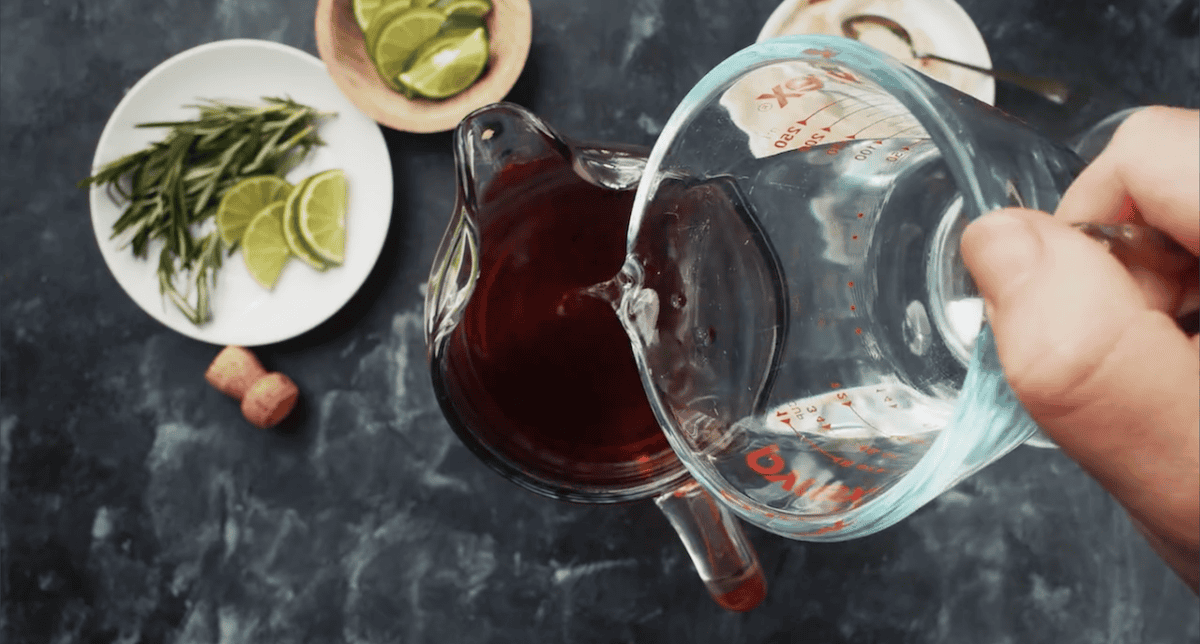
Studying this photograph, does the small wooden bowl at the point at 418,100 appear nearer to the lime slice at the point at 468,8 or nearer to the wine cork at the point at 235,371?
the lime slice at the point at 468,8

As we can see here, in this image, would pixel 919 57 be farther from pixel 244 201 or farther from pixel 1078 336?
pixel 244 201

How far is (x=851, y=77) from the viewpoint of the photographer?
1.77ft

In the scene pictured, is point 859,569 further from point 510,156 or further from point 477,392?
Result: point 510,156

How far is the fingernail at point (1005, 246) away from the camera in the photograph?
411 millimetres

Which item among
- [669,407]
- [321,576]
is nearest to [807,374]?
[669,407]

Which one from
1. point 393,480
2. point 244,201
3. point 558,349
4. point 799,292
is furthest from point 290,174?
point 799,292

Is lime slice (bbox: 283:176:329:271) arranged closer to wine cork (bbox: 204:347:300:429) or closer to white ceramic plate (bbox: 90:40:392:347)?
white ceramic plate (bbox: 90:40:392:347)

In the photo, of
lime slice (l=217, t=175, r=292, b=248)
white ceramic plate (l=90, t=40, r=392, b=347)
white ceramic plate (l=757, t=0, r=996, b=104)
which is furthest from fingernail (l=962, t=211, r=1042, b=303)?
lime slice (l=217, t=175, r=292, b=248)

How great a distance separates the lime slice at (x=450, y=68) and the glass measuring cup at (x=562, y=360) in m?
0.28

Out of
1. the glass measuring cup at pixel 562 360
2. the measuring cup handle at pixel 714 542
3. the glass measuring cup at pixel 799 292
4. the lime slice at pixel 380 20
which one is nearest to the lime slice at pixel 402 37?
the lime slice at pixel 380 20

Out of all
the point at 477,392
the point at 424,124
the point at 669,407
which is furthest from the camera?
the point at 424,124

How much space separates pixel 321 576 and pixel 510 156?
604mm

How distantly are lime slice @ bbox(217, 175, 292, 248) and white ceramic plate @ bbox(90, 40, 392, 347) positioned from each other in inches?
1.1

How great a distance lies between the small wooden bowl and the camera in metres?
0.99
